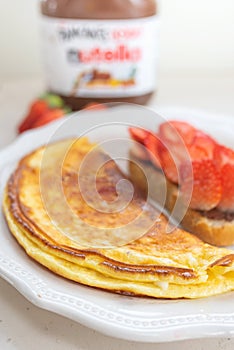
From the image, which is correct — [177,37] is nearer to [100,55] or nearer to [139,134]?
[100,55]

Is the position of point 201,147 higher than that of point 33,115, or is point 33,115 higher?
point 201,147

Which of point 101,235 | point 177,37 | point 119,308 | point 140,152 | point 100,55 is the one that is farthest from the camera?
point 177,37

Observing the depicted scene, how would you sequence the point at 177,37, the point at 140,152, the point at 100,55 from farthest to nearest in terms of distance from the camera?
the point at 177,37
the point at 100,55
the point at 140,152

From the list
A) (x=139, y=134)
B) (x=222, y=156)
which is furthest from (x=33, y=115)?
(x=222, y=156)

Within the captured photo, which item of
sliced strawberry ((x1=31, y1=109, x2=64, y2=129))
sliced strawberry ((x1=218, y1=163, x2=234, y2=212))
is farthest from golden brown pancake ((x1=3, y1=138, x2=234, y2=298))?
sliced strawberry ((x1=31, y1=109, x2=64, y2=129))

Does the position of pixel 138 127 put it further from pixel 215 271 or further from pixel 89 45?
pixel 215 271

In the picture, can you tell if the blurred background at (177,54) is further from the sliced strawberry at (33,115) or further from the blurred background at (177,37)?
the sliced strawberry at (33,115)
